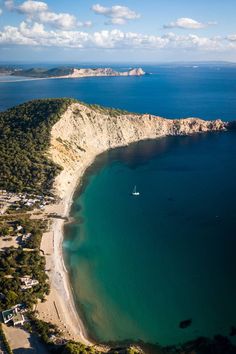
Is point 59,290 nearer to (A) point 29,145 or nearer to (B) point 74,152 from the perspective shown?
(A) point 29,145

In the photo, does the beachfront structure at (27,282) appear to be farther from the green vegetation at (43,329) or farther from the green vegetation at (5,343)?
the green vegetation at (5,343)

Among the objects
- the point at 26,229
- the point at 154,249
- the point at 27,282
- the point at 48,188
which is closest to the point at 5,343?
the point at 27,282

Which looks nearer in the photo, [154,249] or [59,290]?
[59,290]

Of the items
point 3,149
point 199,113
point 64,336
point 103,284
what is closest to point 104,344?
point 64,336

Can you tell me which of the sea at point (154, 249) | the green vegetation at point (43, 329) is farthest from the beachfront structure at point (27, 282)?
the sea at point (154, 249)

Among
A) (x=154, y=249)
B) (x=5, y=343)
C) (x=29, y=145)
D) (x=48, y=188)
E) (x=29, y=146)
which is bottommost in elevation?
(x=5, y=343)

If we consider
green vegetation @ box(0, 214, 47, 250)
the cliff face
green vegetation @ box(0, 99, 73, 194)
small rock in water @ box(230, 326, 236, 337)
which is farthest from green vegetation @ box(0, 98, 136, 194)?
small rock in water @ box(230, 326, 236, 337)

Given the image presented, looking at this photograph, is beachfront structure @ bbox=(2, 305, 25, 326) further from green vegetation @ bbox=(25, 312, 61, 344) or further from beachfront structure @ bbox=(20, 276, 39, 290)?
beachfront structure @ bbox=(20, 276, 39, 290)
